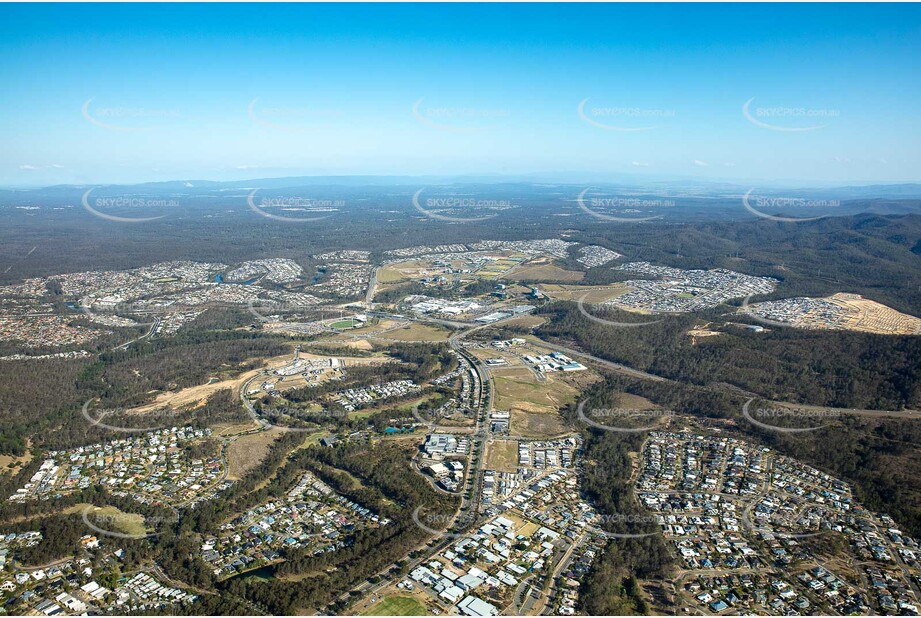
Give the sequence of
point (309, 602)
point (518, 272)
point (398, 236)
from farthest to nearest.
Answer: point (398, 236) < point (518, 272) < point (309, 602)

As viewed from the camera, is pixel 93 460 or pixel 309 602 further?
pixel 93 460

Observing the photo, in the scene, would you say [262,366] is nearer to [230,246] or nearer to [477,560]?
[477,560]

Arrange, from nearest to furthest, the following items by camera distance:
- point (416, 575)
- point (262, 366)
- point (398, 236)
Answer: point (416, 575), point (262, 366), point (398, 236)

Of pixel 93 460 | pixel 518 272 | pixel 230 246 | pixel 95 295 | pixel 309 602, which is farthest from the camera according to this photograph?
pixel 230 246

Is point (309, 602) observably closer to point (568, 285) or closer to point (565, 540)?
point (565, 540)

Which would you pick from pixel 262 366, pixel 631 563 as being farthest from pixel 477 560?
pixel 262 366

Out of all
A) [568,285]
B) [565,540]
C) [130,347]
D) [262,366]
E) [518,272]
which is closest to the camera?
[565,540]

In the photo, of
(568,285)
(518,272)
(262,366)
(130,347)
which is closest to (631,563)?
(262,366)

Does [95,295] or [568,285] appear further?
[568,285]

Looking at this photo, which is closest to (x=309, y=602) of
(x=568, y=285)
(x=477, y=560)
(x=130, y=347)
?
(x=477, y=560)
